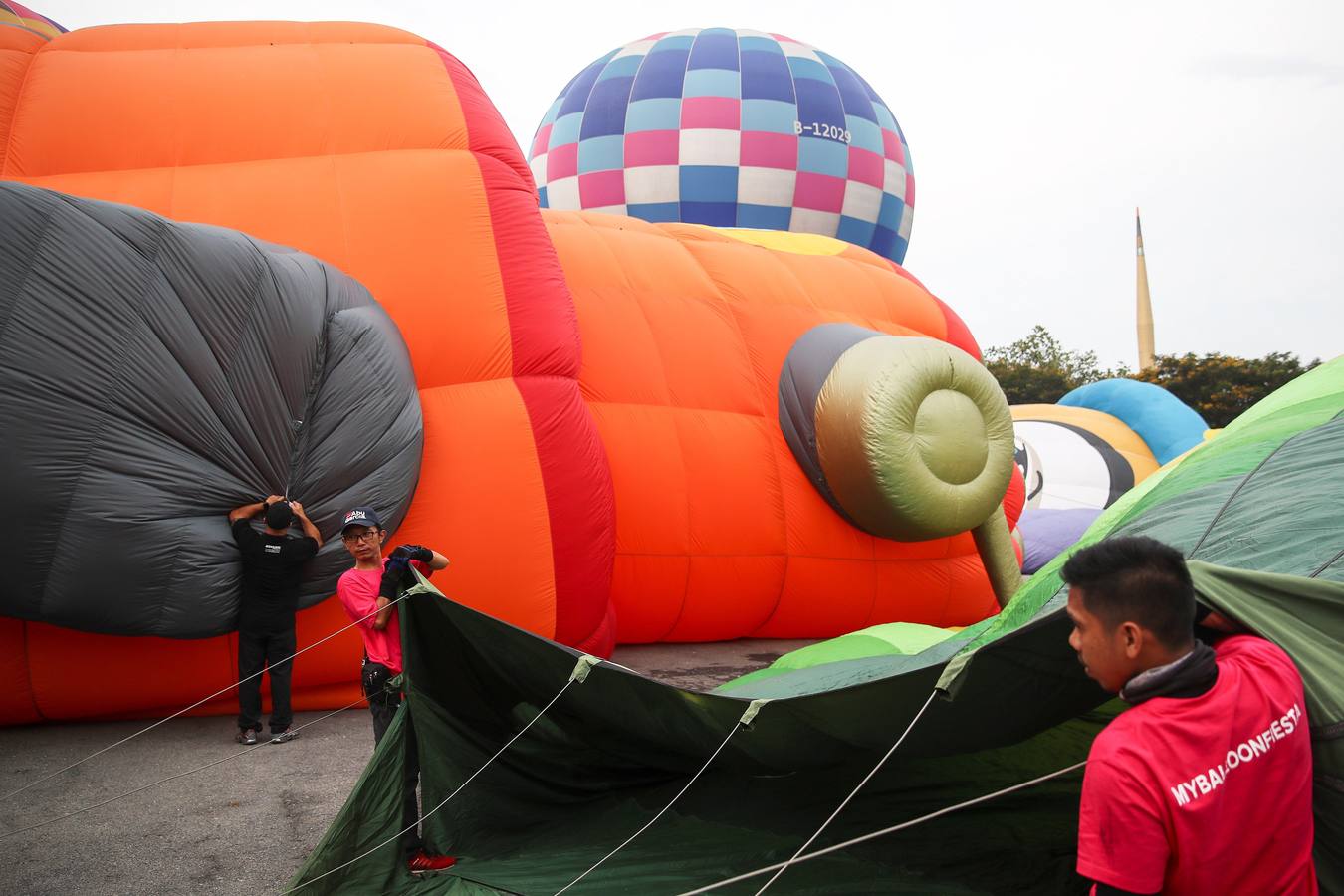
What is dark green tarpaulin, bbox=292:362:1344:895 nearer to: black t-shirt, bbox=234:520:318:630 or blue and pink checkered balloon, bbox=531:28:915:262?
black t-shirt, bbox=234:520:318:630

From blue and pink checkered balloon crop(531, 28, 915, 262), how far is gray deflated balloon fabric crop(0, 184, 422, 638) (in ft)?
24.5

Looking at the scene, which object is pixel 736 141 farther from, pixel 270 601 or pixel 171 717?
pixel 171 717

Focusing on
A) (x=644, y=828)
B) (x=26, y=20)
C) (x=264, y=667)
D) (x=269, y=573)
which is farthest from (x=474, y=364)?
(x=26, y=20)

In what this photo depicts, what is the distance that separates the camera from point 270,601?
4.44 metres

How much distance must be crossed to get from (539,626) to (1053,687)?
3.13 meters

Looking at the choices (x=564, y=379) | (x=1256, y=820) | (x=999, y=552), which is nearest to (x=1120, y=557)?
(x=1256, y=820)

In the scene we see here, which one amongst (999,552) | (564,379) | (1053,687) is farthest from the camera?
(999,552)

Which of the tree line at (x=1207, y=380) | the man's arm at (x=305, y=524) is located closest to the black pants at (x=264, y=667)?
the man's arm at (x=305, y=524)

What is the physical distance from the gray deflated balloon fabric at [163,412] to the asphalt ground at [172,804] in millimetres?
501

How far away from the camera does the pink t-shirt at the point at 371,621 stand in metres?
3.47

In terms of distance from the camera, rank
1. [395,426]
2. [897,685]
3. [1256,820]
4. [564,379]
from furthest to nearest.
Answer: [564,379], [395,426], [897,685], [1256,820]

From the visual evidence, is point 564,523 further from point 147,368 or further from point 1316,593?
point 1316,593

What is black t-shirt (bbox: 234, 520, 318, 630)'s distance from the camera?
434 cm

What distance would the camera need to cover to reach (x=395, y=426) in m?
4.77
